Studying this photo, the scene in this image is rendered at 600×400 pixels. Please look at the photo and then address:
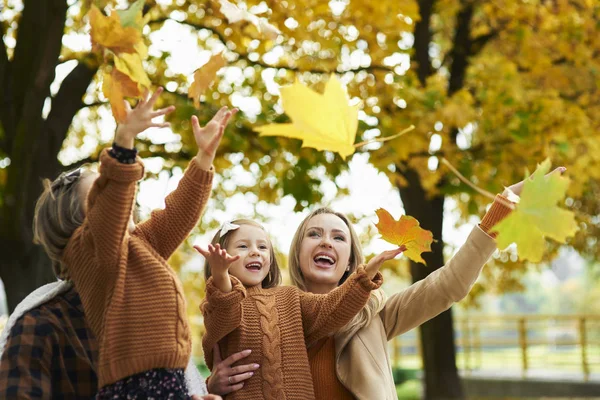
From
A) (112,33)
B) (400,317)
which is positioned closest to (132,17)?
(112,33)

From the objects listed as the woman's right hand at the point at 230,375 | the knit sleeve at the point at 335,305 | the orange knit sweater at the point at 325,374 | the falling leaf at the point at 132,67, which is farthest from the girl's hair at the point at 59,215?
the orange knit sweater at the point at 325,374

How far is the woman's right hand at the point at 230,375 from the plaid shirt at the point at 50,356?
49cm

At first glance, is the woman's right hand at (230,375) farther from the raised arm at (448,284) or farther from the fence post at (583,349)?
the fence post at (583,349)

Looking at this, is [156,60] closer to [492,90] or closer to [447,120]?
[447,120]

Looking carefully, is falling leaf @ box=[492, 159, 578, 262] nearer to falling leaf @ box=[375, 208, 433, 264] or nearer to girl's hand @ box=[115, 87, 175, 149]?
falling leaf @ box=[375, 208, 433, 264]

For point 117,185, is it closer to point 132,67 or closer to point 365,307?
point 132,67

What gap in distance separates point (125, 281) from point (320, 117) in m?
0.67

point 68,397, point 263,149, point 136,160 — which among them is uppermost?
point 263,149

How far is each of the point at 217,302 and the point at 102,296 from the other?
48cm

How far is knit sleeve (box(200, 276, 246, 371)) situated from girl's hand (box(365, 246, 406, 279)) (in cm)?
40

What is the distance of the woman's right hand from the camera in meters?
2.49

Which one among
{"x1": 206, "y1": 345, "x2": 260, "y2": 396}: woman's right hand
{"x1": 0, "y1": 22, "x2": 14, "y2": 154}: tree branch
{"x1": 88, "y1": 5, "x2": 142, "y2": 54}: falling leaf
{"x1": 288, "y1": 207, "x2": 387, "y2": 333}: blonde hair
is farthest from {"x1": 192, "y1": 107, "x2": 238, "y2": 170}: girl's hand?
{"x1": 0, "y1": 22, "x2": 14, "y2": 154}: tree branch

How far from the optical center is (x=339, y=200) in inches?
372

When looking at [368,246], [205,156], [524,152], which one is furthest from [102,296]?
[368,246]
